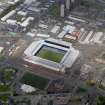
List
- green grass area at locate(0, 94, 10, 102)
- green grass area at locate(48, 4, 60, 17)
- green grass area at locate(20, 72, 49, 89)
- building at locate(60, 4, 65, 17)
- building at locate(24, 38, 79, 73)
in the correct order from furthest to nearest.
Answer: green grass area at locate(48, 4, 60, 17) < building at locate(60, 4, 65, 17) < building at locate(24, 38, 79, 73) < green grass area at locate(20, 72, 49, 89) < green grass area at locate(0, 94, 10, 102)

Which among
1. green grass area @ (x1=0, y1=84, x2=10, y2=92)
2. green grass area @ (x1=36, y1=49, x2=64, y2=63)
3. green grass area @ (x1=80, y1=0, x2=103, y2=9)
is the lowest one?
green grass area @ (x1=0, y1=84, x2=10, y2=92)

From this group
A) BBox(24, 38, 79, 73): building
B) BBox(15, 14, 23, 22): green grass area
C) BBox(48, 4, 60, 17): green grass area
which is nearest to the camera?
BBox(24, 38, 79, 73): building

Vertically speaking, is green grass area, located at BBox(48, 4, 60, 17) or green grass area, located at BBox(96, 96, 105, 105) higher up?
green grass area, located at BBox(48, 4, 60, 17)

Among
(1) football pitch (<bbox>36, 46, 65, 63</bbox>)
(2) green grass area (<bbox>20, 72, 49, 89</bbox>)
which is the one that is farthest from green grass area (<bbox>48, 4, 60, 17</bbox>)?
(2) green grass area (<bbox>20, 72, 49, 89</bbox>)

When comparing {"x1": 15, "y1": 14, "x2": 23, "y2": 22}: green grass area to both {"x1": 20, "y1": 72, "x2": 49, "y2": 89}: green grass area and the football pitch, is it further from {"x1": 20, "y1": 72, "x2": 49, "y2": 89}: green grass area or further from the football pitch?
{"x1": 20, "y1": 72, "x2": 49, "y2": 89}: green grass area

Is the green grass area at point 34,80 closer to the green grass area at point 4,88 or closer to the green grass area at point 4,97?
the green grass area at point 4,88

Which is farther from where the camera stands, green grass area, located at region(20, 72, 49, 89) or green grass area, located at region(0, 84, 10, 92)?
green grass area, located at region(20, 72, 49, 89)
